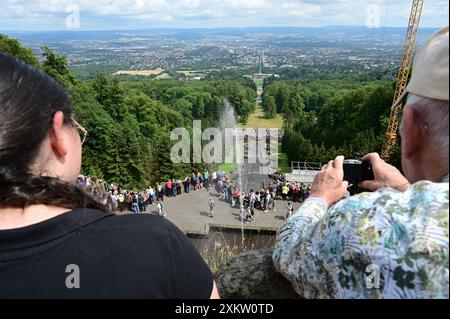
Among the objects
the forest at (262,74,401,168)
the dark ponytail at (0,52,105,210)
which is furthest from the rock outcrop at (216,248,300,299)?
the forest at (262,74,401,168)

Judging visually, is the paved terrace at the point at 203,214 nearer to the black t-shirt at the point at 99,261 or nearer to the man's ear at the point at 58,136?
the man's ear at the point at 58,136

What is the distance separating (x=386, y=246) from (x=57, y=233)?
1121 millimetres

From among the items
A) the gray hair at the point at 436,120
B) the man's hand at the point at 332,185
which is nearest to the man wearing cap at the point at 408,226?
the gray hair at the point at 436,120

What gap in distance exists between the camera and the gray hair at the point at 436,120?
5.13 ft

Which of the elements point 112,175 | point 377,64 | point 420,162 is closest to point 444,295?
point 420,162

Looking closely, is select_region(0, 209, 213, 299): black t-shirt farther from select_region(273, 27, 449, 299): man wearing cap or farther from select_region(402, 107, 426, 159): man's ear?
select_region(402, 107, 426, 159): man's ear

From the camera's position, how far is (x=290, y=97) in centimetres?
10719

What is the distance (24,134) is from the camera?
1.69 m

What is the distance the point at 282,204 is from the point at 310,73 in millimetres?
136180

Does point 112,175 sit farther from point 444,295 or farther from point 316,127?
point 316,127

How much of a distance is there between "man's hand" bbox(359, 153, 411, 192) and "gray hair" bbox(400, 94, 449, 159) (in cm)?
65

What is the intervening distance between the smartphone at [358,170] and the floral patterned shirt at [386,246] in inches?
31.3

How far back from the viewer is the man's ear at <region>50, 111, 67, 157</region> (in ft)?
5.87

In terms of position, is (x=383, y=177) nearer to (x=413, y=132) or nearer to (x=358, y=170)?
(x=358, y=170)
